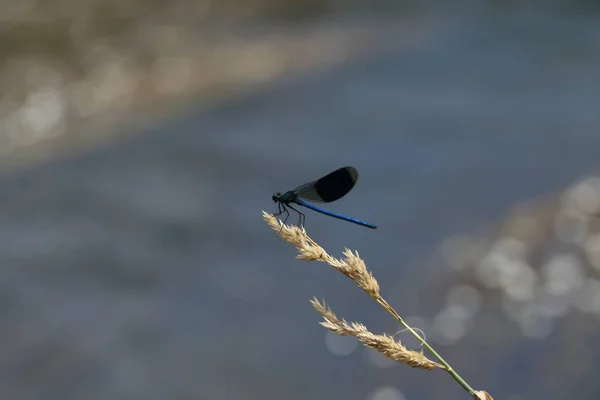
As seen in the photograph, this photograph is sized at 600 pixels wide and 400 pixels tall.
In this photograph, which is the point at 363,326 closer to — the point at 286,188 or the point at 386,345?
the point at 386,345

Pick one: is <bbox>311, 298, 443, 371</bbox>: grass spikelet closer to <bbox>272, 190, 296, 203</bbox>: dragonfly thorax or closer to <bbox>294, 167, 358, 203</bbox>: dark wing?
<bbox>294, 167, 358, 203</bbox>: dark wing

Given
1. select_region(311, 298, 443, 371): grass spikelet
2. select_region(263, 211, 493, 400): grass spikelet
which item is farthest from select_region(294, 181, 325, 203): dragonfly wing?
select_region(311, 298, 443, 371): grass spikelet

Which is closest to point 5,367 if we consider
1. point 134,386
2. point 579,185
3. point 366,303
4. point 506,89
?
point 134,386

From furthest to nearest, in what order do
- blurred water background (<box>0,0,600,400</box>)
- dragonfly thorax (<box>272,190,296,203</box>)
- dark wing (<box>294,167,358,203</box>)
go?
blurred water background (<box>0,0,600,400</box>) < dragonfly thorax (<box>272,190,296,203</box>) < dark wing (<box>294,167,358,203</box>)

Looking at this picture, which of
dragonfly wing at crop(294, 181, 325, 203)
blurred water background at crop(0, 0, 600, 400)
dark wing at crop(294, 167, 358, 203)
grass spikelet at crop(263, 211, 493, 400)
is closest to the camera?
grass spikelet at crop(263, 211, 493, 400)

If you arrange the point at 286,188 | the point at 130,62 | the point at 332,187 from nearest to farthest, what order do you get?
the point at 332,187, the point at 286,188, the point at 130,62

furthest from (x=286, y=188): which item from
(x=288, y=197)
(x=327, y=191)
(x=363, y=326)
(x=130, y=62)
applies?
(x=363, y=326)
